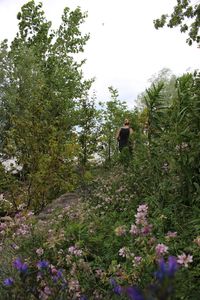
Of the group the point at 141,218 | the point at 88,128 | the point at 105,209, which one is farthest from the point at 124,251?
the point at 88,128

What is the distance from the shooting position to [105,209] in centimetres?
716

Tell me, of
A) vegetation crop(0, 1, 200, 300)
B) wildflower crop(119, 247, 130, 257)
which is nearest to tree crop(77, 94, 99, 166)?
vegetation crop(0, 1, 200, 300)

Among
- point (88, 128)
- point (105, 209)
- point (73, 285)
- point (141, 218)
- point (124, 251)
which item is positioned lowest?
point (73, 285)

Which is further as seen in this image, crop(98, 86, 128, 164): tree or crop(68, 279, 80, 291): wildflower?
crop(98, 86, 128, 164): tree

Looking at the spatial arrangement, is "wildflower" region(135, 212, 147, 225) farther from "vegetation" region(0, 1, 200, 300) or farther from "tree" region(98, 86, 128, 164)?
"tree" region(98, 86, 128, 164)

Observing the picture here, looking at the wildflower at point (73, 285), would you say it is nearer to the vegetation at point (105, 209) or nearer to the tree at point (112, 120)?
the vegetation at point (105, 209)

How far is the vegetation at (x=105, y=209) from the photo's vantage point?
3.38 meters

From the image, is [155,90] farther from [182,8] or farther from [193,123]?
[182,8]

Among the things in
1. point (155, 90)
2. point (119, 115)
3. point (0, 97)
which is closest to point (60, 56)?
point (0, 97)

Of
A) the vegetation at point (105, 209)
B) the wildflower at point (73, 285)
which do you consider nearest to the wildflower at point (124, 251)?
the vegetation at point (105, 209)

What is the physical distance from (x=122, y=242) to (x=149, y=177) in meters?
1.79

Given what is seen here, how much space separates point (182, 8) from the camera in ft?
54.0

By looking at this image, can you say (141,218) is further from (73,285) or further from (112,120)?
(112,120)

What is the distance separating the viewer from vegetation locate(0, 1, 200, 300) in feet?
11.1
